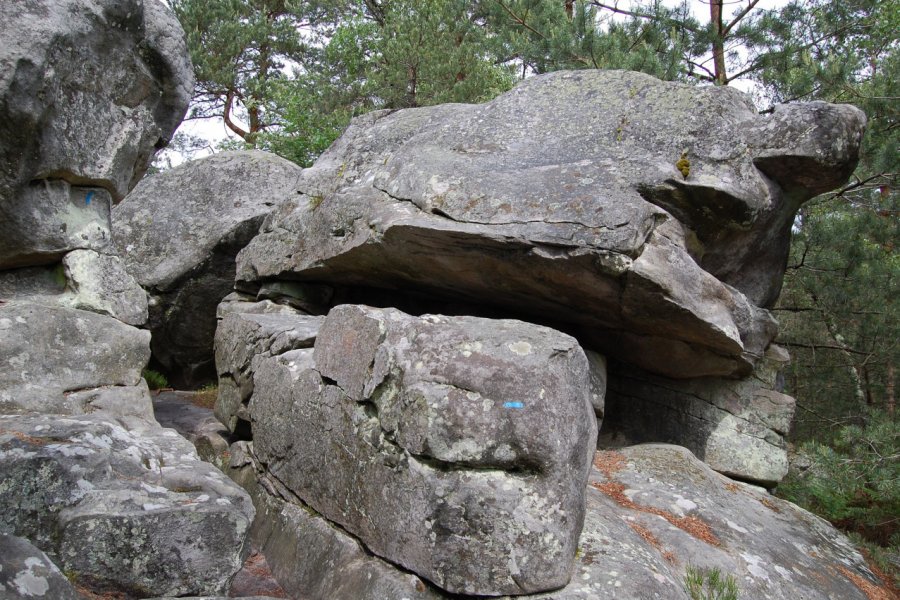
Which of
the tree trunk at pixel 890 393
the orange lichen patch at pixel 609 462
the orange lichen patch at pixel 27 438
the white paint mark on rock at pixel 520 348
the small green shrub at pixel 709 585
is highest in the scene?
the white paint mark on rock at pixel 520 348

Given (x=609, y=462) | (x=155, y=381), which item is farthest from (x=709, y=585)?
(x=155, y=381)

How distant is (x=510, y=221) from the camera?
7641 mm

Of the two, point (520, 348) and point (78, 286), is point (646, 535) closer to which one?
point (520, 348)

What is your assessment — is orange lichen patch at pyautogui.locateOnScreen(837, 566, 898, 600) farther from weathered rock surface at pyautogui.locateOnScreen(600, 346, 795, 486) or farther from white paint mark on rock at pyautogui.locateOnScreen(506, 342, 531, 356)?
white paint mark on rock at pyautogui.locateOnScreen(506, 342, 531, 356)

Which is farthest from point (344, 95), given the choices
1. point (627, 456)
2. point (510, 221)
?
point (627, 456)

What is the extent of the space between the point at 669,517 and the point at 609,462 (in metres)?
1.27

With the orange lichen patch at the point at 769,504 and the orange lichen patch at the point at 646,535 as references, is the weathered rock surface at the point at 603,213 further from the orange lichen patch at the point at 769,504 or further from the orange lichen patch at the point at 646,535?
the orange lichen patch at the point at 646,535

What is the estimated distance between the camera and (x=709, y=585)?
Result: 5.84 m

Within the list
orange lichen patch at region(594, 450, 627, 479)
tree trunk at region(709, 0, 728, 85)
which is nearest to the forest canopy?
tree trunk at region(709, 0, 728, 85)

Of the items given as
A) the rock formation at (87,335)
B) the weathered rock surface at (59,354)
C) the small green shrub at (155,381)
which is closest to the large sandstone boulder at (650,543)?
the rock formation at (87,335)

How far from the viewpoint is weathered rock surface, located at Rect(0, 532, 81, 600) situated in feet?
10.9

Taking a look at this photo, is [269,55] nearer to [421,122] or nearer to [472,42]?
[472,42]

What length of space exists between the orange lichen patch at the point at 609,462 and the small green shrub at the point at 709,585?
174 cm

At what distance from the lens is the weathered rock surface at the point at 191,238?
1139cm
